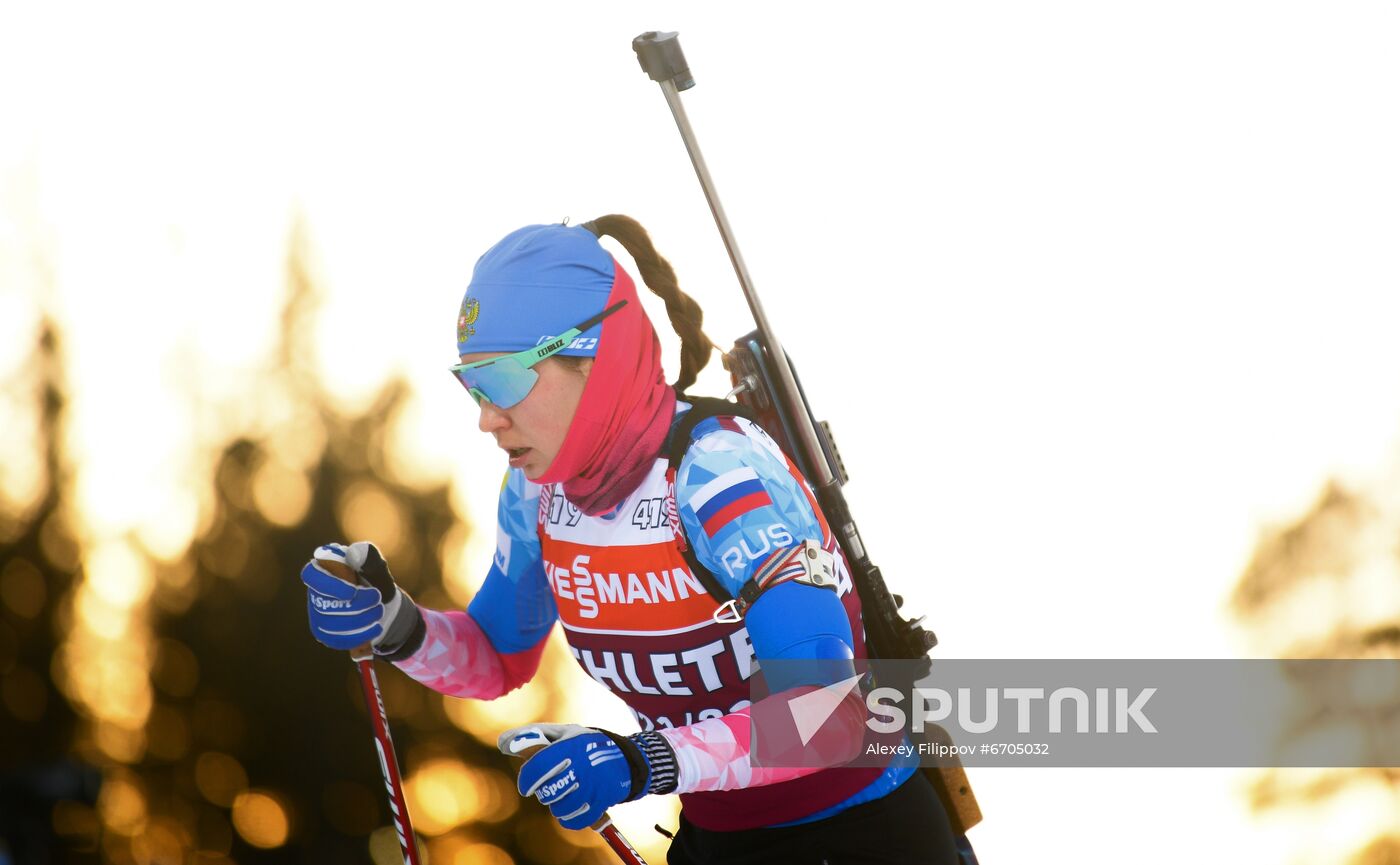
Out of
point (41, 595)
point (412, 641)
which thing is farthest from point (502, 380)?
point (41, 595)

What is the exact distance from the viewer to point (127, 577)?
2591 centimetres

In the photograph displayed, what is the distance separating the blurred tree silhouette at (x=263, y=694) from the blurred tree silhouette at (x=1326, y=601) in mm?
17362

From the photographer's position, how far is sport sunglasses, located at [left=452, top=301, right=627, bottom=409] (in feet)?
10.4

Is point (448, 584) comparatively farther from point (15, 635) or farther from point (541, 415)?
point (541, 415)

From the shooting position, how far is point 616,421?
3.28 m

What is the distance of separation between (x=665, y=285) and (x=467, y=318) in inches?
22.1

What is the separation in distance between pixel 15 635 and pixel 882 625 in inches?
1005

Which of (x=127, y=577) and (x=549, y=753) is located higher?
(x=549, y=753)

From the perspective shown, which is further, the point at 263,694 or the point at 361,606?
the point at 263,694

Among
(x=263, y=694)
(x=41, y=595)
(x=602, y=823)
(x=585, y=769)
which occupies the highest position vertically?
(x=585, y=769)

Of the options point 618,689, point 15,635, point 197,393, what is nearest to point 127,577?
point 15,635

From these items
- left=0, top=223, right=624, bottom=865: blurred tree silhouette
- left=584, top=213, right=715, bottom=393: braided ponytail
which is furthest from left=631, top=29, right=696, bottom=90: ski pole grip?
left=0, top=223, right=624, bottom=865: blurred tree silhouette
